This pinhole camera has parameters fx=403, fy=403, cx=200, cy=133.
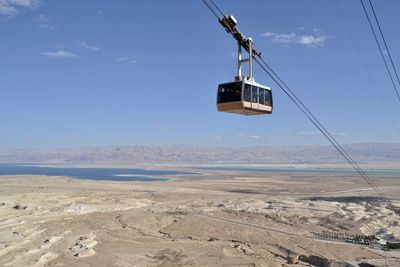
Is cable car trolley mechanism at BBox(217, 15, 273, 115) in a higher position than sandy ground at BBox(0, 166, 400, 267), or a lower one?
higher

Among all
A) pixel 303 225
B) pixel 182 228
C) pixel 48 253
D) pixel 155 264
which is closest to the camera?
pixel 155 264

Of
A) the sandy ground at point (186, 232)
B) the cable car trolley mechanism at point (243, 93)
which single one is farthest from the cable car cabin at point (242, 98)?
the sandy ground at point (186, 232)

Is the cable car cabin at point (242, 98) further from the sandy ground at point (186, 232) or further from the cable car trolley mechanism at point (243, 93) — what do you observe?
the sandy ground at point (186, 232)

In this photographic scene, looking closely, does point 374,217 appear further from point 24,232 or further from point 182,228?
point 24,232

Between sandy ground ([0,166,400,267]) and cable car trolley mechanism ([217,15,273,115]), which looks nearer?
cable car trolley mechanism ([217,15,273,115])

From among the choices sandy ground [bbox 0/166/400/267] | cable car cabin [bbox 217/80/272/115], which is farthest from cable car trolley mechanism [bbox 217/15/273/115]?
sandy ground [bbox 0/166/400/267]

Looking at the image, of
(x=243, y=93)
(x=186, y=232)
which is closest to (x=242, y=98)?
(x=243, y=93)

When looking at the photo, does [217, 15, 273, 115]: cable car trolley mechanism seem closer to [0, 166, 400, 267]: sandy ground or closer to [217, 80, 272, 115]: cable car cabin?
[217, 80, 272, 115]: cable car cabin

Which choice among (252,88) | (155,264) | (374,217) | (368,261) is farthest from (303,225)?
(252,88)
